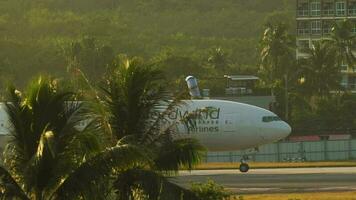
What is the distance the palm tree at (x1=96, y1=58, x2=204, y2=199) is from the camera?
77.8ft

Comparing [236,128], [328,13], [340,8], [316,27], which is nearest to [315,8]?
[328,13]

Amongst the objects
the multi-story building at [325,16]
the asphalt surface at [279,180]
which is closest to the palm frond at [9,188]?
the asphalt surface at [279,180]

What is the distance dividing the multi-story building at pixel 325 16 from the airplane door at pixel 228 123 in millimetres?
82237

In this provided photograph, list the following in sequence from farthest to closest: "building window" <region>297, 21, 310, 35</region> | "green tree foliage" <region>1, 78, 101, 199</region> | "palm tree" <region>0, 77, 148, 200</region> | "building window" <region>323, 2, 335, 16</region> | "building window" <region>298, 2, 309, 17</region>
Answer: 1. "building window" <region>297, 21, 310, 35</region>
2. "building window" <region>298, 2, 309, 17</region>
3. "building window" <region>323, 2, 335, 16</region>
4. "green tree foliage" <region>1, 78, 101, 199</region>
5. "palm tree" <region>0, 77, 148, 200</region>

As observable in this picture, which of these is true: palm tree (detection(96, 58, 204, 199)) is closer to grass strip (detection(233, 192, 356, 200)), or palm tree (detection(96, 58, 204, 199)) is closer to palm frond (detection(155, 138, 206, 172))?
palm frond (detection(155, 138, 206, 172))

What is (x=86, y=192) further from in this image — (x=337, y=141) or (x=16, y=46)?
(x=16, y=46)

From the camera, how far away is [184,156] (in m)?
23.9

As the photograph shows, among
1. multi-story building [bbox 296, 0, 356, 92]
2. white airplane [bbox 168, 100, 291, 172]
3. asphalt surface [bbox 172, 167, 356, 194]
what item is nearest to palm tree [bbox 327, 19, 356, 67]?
multi-story building [bbox 296, 0, 356, 92]

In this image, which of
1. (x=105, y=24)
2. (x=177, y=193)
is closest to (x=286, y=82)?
(x=105, y=24)

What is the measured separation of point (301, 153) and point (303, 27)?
63394mm

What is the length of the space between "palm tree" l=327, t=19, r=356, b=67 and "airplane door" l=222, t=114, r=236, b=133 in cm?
7299

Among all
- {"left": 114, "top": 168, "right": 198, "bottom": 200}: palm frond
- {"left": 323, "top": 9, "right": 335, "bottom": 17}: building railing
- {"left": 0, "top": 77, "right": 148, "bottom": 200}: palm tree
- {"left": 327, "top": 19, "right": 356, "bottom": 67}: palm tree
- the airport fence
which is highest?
{"left": 0, "top": 77, "right": 148, "bottom": 200}: palm tree

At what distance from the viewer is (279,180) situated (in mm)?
46156

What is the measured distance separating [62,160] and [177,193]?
9.50 ft
